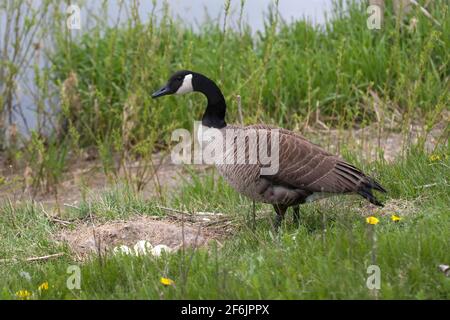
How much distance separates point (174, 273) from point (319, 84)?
217 inches

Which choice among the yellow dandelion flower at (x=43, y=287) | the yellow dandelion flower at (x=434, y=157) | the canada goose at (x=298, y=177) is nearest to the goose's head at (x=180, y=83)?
the canada goose at (x=298, y=177)

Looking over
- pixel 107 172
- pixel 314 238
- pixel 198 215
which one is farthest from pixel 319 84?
pixel 314 238

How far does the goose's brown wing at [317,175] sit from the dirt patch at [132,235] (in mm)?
748

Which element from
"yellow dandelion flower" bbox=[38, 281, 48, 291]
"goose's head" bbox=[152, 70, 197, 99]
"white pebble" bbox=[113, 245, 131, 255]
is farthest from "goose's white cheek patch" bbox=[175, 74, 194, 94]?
"yellow dandelion flower" bbox=[38, 281, 48, 291]

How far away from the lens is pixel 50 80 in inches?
433

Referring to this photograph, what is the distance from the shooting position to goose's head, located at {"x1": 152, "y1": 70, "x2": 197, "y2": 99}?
6.63 meters

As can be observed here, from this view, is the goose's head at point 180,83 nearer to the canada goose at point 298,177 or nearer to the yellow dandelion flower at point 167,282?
the canada goose at point 298,177

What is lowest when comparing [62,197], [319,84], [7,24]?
[62,197]

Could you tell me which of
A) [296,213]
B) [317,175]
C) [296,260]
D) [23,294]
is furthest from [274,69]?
[23,294]

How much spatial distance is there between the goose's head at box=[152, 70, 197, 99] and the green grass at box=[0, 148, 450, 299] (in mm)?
1040

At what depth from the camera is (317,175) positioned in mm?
5902

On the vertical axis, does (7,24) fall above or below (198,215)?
above
